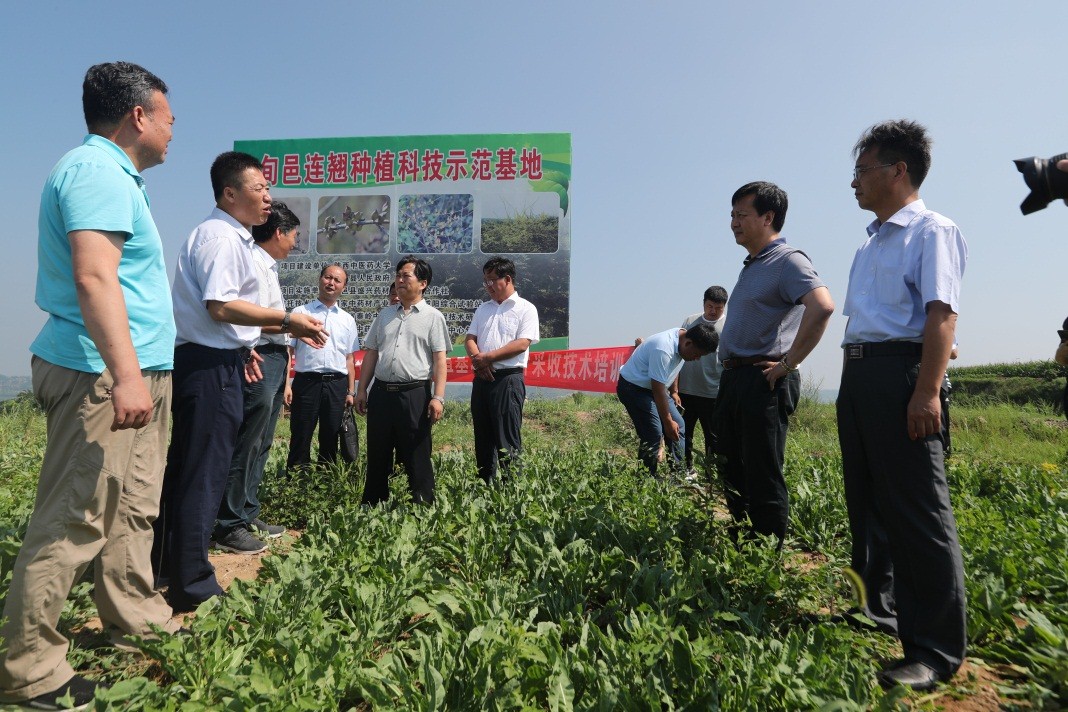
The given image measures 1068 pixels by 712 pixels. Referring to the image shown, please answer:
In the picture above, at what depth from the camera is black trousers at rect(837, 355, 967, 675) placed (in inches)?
84.3

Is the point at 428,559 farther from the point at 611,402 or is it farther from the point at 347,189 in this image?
the point at 611,402

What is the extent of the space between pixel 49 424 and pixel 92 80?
4.10ft

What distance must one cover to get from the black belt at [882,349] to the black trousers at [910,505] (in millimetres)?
20

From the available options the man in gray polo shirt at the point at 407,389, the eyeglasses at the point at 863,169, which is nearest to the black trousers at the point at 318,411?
the man in gray polo shirt at the point at 407,389

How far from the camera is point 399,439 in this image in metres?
4.05

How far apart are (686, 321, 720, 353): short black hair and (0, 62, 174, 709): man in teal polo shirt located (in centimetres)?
344

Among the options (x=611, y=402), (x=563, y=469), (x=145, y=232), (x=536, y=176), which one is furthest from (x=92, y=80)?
(x=611, y=402)

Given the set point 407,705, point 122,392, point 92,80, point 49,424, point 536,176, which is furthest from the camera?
point 536,176

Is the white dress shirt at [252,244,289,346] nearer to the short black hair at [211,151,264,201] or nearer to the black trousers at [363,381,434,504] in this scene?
the short black hair at [211,151,264,201]

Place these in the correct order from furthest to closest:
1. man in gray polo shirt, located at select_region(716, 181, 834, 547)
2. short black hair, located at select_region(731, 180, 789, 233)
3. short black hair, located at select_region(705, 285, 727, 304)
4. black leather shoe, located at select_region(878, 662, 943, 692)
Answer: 1. short black hair, located at select_region(705, 285, 727, 304)
2. short black hair, located at select_region(731, 180, 789, 233)
3. man in gray polo shirt, located at select_region(716, 181, 834, 547)
4. black leather shoe, located at select_region(878, 662, 943, 692)

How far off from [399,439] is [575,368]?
6341 millimetres

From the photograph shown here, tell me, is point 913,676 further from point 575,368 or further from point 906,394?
point 575,368

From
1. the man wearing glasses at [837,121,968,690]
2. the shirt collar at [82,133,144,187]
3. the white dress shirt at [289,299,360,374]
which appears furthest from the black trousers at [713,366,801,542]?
the white dress shirt at [289,299,360,374]

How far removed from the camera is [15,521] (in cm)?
334
